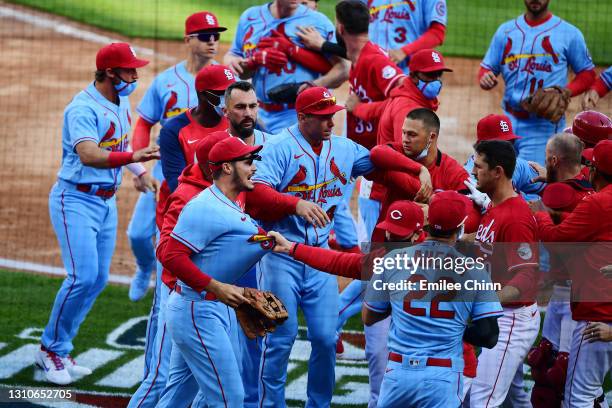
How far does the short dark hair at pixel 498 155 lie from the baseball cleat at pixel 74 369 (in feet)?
10.3

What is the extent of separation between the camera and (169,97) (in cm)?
760

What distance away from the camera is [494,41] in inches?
337

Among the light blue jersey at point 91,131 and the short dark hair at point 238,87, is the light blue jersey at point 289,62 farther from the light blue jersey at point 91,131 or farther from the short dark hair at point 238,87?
the short dark hair at point 238,87

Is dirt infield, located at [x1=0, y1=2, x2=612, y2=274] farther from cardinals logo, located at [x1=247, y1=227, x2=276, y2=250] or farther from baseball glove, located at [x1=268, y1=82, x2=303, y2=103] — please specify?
cardinals logo, located at [x1=247, y1=227, x2=276, y2=250]

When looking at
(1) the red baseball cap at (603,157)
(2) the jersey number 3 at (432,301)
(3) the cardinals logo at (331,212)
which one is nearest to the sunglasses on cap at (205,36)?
(3) the cardinals logo at (331,212)

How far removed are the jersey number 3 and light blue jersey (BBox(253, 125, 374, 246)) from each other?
3.94 feet

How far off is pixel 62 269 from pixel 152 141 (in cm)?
319

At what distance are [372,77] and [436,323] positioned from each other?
2.90 meters

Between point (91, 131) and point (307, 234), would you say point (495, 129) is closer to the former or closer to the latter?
point (307, 234)

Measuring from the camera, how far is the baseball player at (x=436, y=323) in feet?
15.7

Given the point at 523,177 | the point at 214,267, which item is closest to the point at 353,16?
the point at 523,177

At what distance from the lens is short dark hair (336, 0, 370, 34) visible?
23.6ft

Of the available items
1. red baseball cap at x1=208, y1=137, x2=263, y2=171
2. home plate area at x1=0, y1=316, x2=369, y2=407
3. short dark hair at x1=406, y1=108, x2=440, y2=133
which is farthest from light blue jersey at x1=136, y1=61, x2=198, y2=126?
A: red baseball cap at x1=208, y1=137, x2=263, y2=171

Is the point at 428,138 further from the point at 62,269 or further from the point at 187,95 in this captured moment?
the point at 62,269
